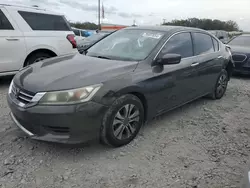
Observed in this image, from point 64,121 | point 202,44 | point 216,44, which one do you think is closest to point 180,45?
point 202,44

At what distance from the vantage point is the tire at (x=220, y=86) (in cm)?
536

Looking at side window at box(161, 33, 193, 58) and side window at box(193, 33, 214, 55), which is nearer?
side window at box(161, 33, 193, 58)

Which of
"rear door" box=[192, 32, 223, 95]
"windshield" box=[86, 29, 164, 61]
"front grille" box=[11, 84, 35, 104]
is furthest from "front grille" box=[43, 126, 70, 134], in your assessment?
"rear door" box=[192, 32, 223, 95]

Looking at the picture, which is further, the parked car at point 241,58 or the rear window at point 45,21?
the parked car at point 241,58

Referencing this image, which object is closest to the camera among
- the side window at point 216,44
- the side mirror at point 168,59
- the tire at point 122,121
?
the tire at point 122,121

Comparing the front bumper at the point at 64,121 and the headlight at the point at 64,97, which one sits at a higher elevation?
the headlight at the point at 64,97

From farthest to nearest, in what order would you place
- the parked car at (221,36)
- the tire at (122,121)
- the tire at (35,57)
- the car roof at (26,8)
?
the parked car at (221,36) < the tire at (35,57) < the car roof at (26,8) < the tire at (122,121)

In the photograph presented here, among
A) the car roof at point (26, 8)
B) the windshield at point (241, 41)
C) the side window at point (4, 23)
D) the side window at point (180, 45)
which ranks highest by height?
the car roof at point (26, 8)

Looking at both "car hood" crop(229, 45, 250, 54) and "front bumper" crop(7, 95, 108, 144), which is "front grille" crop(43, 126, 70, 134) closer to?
"front bumper" crop(7, 95, 108, 144)

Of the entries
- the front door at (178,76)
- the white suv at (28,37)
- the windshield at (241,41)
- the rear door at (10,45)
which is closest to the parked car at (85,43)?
the white suv at (28,37)

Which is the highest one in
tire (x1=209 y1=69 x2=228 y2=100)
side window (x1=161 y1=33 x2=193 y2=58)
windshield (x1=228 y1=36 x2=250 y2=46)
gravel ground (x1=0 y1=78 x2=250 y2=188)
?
side window (x1=161 y1=33 x2=193 y2=58)

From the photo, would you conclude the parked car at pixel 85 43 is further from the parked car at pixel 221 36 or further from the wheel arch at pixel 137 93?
the parked car at pixel 221 36

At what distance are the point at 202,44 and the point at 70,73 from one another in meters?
2.74

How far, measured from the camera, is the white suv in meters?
5.69
